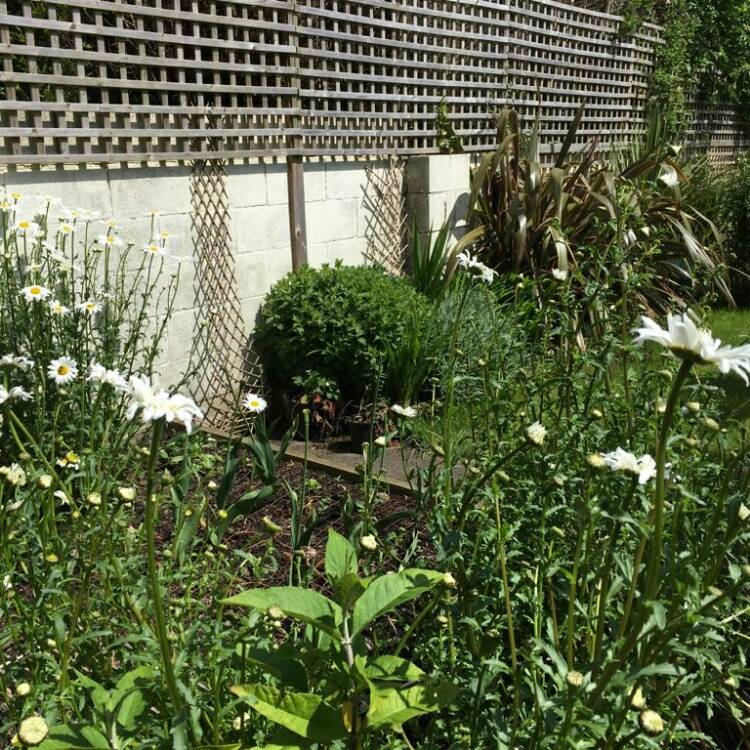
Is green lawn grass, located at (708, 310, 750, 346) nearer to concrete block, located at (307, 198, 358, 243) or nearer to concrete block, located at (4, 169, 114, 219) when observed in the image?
concrete block, located at (307, 198, 358, 243)

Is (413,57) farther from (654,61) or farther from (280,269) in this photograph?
(654,61)

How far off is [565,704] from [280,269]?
383cm

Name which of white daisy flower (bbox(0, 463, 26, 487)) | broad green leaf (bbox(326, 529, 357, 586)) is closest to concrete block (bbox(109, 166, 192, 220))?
white daisy flower (bbox(0, 463, 26, 487))

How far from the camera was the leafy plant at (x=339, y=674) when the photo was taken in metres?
1.22

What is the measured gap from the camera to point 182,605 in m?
1.50

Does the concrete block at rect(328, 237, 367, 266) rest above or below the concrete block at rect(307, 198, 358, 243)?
below

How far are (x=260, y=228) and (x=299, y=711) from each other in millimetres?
3644

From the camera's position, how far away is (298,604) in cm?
127

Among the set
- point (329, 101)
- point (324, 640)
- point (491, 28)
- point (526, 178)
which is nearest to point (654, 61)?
point (491, 28)

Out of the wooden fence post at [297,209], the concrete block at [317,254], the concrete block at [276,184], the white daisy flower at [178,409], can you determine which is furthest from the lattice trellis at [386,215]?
the white daisy flower at [178,409]

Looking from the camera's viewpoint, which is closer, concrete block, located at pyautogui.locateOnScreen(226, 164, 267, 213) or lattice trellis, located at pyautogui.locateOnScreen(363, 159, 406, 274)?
concrete block, located at pyautogui.locateOnScreen(226, 164, 267, 213)

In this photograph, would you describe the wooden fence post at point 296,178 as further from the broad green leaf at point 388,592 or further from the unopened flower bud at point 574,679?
the unopened flower bud at point 574,679

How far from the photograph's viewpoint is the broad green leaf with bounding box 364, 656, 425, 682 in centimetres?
129

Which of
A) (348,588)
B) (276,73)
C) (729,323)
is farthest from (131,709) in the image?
(729,323)
